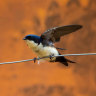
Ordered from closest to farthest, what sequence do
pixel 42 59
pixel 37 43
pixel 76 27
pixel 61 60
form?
pixel 76 27
pixel 37 43
pixel 42 59
pixel 61 60

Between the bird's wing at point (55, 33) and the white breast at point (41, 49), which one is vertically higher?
the bird's wing at point (55, 33)

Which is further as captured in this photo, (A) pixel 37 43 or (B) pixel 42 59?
(B) pixel 42 59

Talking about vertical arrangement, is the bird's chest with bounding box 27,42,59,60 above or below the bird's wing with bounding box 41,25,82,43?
below

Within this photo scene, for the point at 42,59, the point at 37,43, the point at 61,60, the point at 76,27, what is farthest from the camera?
the point at 61,60

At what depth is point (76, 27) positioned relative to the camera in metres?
1.50

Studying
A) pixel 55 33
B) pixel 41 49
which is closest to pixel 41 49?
pixel 41 49

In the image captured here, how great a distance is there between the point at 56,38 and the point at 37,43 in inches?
6.2

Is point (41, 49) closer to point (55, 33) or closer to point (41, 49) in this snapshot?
point (41, 49)

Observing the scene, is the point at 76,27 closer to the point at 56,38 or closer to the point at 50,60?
the point at 56,38

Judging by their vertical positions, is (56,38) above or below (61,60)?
above

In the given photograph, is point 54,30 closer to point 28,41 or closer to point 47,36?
point 47,36

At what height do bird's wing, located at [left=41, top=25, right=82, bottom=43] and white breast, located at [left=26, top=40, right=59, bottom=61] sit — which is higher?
bird's wing, located at [left=41, top=25, right=82, bottom=43]

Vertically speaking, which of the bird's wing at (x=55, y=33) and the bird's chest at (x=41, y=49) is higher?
the bird's wing at (x=55, y=33)

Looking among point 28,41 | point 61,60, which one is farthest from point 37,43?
point 61,60
